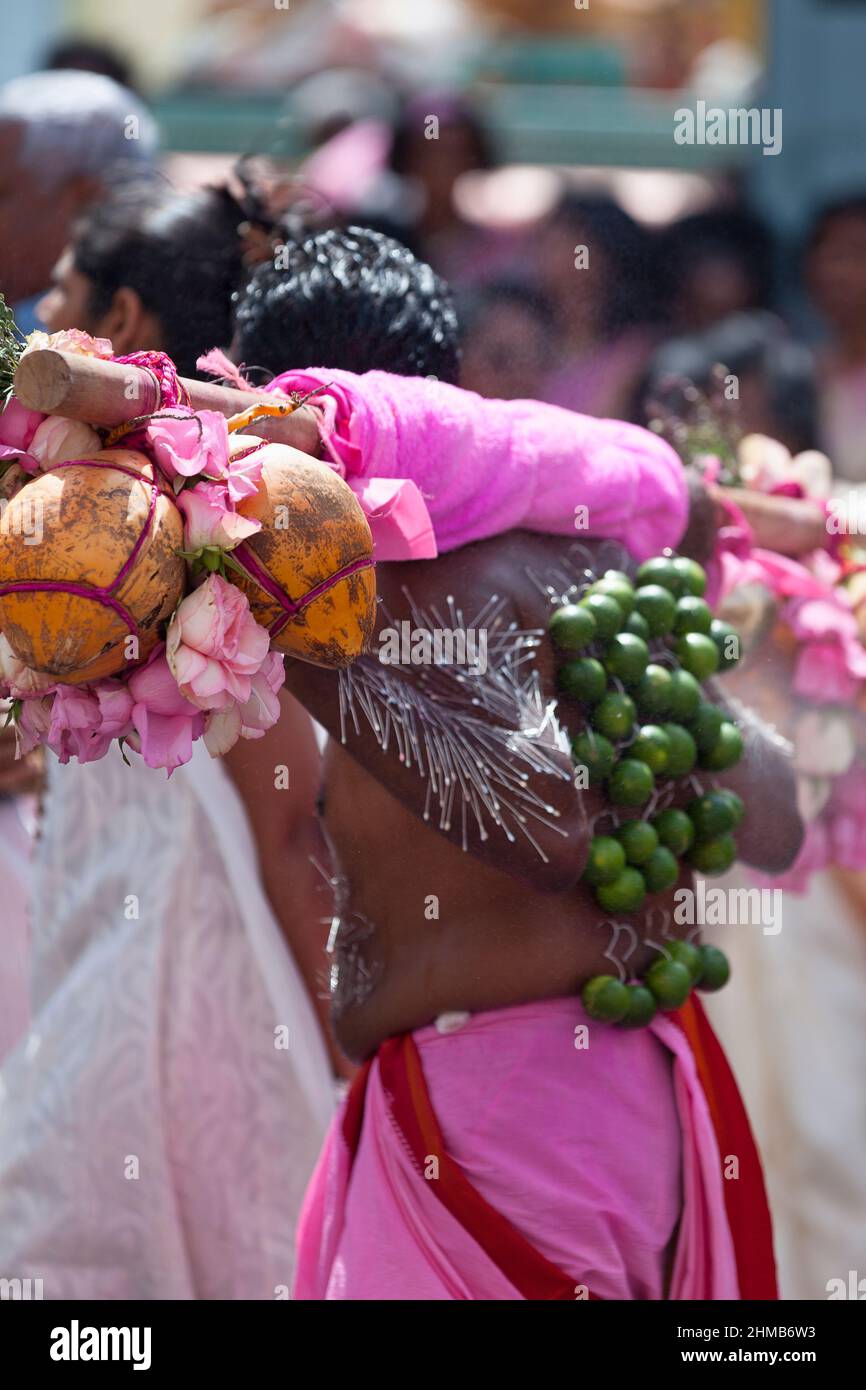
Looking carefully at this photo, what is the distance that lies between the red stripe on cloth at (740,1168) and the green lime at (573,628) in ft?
1.42

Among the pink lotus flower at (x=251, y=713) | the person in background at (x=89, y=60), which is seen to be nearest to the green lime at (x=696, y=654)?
the pink lotus flower at (x=251, y=713)

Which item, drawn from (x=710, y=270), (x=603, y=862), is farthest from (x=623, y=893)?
(x=710, y=270)

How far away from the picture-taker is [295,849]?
105 inches

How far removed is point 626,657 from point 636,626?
5 centimetres

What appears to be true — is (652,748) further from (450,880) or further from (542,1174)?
(542,1174)

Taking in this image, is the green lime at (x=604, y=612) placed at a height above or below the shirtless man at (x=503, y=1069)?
above

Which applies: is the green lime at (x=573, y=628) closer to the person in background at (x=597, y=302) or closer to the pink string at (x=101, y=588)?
the pink string at (x=101, y=588)

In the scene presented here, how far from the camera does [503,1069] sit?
196cm

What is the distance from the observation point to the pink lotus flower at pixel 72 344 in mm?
1478

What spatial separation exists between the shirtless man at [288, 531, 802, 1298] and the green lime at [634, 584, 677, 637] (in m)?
0.06

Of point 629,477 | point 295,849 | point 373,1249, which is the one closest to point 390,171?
point 295,849

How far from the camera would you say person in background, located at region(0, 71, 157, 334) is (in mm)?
2795

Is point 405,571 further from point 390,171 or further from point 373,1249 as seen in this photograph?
point 390,171

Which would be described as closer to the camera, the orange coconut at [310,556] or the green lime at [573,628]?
the orange coconut at [310,556]
